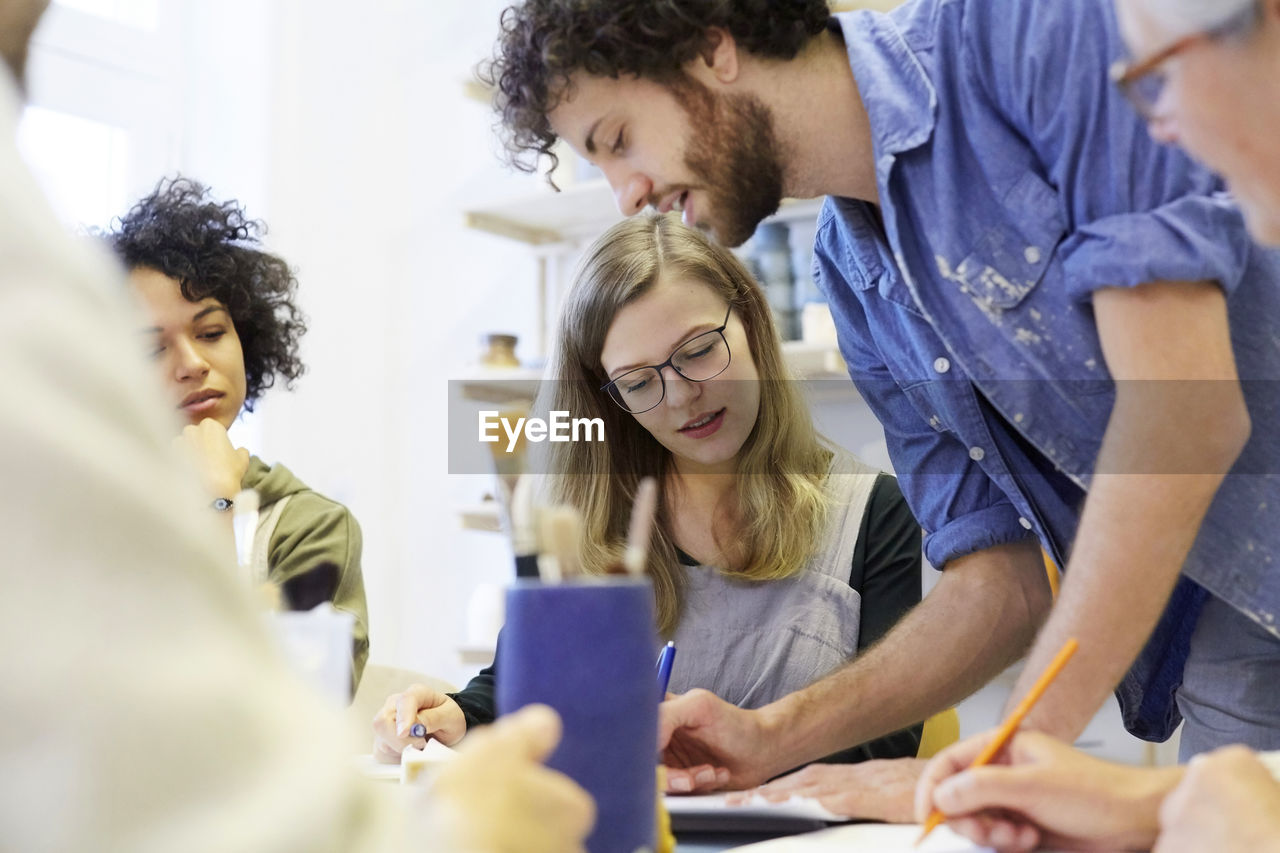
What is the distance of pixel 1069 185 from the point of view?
0.93m

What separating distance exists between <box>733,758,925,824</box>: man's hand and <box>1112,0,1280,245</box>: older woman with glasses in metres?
0.47

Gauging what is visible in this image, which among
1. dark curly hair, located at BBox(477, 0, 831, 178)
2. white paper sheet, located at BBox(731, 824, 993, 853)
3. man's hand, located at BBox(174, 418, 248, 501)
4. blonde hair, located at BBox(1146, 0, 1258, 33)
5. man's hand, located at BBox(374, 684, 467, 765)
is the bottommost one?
man's hand, located at BBox(374, 684, 467, 765)

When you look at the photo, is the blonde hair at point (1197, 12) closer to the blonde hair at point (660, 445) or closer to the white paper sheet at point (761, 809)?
the white paper sheet at point (761, 809)

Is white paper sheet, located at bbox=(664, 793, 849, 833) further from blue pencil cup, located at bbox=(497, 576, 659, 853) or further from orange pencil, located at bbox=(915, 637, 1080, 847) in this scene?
→ blue pencil cup, located at bbox=(497, 576, 659, 853)

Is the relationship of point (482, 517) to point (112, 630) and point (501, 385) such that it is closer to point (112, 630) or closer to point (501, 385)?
point (501, 385)

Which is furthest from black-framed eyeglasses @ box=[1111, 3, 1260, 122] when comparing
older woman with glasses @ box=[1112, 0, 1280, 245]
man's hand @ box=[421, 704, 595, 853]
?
Answer: man's hand @ box=[421, 704, 595, 853]

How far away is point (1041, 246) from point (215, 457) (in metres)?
1.15

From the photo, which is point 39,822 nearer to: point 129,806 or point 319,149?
point 129,806

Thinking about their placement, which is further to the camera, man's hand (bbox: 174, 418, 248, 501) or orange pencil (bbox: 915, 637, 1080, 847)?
man's hand (bbox: 174, 418, 248, 501)

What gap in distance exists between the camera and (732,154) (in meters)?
1.14

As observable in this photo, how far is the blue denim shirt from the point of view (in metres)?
0.88

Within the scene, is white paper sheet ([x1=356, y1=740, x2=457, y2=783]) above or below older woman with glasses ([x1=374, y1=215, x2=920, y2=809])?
below

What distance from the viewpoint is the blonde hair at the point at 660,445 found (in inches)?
65.2

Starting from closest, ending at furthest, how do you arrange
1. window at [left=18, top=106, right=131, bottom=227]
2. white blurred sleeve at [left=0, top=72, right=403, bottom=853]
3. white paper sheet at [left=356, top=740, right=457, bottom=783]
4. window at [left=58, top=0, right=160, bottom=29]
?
1. white blurred sleeve at [left=0, top=72, right=403, bottom=853]
2. white paper sheet at [left=356, top=740, right=457, bottom=783]
3. window at [left=18, top=106, right=131, bottom=227]
4. window at [left=58, top=0, right=160, bottom=29]
